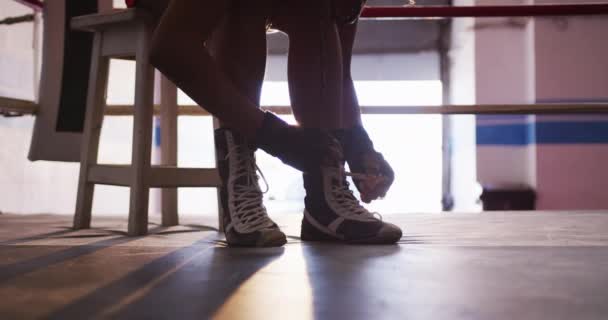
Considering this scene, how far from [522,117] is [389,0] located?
163cm

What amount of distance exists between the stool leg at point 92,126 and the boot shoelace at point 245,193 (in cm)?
51

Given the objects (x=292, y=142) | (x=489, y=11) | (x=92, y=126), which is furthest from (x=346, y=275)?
(x=489, y=11)

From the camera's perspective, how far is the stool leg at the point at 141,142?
121 cm

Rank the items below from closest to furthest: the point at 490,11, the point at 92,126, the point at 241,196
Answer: the point at 241,196, the point at 92,126, the point at 490,11

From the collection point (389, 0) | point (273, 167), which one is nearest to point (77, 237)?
point (389, 0)

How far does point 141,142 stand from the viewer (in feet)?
3.97

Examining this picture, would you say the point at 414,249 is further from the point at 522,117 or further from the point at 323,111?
the point at 522,117

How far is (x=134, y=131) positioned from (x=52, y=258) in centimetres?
42

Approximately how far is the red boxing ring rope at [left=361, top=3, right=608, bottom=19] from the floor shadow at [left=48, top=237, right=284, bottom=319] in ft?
4.56

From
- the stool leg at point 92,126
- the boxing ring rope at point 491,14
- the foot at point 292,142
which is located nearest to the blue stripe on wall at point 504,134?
the boxing ring rope at point 491,14

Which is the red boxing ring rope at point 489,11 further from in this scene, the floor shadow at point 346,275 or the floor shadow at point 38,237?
the floor shadow at point 346,275

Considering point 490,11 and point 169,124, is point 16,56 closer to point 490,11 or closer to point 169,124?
point 169,124

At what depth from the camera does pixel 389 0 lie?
434cm

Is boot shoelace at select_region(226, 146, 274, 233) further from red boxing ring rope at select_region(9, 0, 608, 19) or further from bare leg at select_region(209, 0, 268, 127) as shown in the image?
red boxing ring rope at select_region(9, 0, 608, 19)
